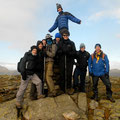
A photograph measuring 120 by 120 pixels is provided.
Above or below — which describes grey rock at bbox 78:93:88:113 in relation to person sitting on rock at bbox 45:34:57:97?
below

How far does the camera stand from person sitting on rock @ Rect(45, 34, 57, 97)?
25.3ft

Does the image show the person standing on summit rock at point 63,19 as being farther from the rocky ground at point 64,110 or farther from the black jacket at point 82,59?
the rocky ground at point 64,110

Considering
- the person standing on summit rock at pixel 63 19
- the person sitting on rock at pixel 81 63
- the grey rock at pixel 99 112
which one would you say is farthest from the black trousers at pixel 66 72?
the person standing on summit rock at pixel 63 19

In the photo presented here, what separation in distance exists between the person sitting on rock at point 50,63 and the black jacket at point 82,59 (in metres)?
2.01

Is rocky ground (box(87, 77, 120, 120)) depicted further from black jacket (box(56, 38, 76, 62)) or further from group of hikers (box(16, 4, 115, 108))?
black jacket (box(56, 38, 76, 62))

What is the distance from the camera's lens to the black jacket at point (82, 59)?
8.74 metres

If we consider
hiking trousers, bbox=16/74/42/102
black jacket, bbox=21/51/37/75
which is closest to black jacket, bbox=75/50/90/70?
hiking trousers, bbox=16/74/42/102

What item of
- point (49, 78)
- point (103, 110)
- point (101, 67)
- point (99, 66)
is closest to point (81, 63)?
point (99, 66)

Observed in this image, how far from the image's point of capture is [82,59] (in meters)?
8.80

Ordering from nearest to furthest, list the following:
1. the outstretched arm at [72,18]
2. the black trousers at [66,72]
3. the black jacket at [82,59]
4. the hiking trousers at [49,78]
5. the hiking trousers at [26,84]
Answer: the hiking trousers at [26,84] → the hiking trousers at [49,78] → the black trousers at [66,72] → the black jacket at [82,59] → the outstretched arm at [72,18]

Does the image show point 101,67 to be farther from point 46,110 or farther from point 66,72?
point 46,110

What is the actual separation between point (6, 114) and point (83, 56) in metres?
6.21

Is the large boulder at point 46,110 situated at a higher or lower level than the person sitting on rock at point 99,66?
lower

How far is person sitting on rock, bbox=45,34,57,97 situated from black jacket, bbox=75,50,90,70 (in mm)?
2010
